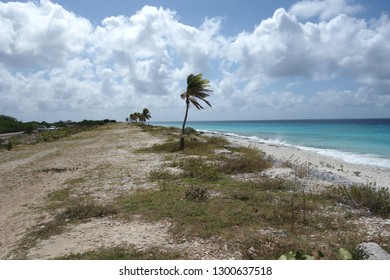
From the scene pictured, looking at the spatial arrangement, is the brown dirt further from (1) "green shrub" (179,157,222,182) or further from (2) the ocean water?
(2) the ocean water

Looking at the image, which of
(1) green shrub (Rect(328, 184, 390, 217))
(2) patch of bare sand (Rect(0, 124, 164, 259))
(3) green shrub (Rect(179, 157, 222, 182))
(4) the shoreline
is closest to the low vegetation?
(1) green shrub (Rect(328, 184, 390, 217))

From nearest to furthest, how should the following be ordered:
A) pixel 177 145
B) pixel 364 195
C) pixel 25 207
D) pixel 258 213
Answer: pixel 258 213 → pixel 364 195 → pixel 25 207 → pixel 177 145

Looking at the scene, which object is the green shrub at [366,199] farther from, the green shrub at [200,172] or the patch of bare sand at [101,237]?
the patch of bare sand at [101,237]

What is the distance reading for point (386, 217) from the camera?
26.7ft

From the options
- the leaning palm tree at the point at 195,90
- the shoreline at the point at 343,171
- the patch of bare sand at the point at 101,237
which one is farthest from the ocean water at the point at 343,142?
the patch of bare sand at the point at 101,237

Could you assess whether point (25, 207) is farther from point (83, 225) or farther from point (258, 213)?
point (258, 213)

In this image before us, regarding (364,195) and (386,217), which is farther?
(364,195)

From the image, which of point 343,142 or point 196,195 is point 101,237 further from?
point 343,142

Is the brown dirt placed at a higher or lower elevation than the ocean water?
higher

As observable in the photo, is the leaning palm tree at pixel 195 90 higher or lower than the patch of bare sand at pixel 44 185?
higher

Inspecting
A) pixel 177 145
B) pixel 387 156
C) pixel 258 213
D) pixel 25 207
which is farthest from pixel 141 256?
pixel 387 156

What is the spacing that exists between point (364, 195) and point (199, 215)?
5154 millimetres

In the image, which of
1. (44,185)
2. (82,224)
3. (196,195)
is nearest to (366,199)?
(196,195)

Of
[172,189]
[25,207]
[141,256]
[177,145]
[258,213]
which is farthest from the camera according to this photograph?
[177,145]
